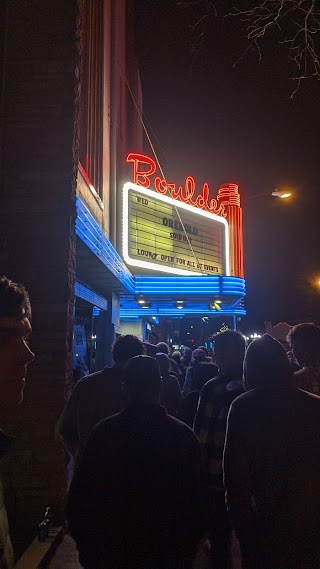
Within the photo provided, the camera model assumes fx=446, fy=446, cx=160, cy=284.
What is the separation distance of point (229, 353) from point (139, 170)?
1365 cm

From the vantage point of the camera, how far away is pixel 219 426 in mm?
3752

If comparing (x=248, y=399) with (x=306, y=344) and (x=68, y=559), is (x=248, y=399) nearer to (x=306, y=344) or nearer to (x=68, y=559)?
(x=306, y=344)

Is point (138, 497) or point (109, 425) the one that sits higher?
point (109, 425)

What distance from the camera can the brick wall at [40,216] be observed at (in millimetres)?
4520

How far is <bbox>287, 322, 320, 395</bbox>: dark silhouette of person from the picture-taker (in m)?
4.14

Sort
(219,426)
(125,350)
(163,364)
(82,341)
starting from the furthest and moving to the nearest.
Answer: (82,341), (163,364), (125,350), (219,426)

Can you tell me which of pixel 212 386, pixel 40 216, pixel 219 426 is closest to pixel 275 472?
pixel 219 426

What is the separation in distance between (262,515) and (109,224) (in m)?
10.8

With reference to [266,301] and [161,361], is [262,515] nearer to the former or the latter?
[161,361]

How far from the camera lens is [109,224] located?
503 inches

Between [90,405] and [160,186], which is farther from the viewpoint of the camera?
[160,186]

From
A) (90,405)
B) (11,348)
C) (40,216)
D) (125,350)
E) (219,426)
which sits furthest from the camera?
(40,216)

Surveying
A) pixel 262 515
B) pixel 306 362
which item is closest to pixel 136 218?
pixel 306 362

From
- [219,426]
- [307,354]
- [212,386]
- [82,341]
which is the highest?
[82,341]
